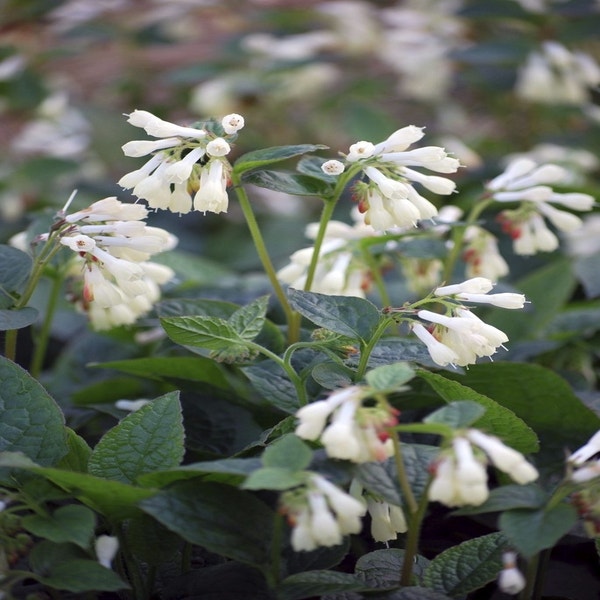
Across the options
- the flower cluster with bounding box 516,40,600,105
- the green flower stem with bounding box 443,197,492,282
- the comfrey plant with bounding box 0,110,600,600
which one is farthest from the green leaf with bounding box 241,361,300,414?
the flower cluster with bounding box 516,40,600,105

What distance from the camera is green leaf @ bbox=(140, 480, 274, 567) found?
78cm

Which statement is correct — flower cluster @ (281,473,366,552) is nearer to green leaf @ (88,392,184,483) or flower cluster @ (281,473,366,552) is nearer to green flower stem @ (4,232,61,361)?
green leaf @ (88,392,184,483)

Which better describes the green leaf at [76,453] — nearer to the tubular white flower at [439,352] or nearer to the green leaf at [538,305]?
the tubular white flower at [439,352]

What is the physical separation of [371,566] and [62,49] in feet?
7.83

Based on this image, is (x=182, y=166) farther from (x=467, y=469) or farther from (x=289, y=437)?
(x=467, y=469)

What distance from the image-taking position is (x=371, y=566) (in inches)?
34.5

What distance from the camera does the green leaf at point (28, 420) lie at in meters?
0.88

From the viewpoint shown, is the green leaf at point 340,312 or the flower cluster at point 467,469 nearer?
the flower cluster at point 467,469

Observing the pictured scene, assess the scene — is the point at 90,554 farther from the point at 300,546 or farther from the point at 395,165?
the point at 395,165

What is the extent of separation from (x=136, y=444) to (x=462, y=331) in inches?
13.8

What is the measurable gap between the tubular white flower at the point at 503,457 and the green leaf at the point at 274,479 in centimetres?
15

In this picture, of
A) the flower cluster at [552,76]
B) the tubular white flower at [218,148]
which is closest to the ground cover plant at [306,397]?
the tubular white flower at [218,148]

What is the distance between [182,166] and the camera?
0.89m

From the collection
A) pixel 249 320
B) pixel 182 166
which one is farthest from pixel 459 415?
pixel 182 166
